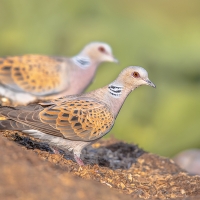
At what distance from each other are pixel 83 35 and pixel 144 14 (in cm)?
405

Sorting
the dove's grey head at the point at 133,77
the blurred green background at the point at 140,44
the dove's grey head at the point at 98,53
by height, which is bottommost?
the blurred green background at the point at 140,44

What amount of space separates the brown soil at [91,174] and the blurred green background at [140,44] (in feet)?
13.8

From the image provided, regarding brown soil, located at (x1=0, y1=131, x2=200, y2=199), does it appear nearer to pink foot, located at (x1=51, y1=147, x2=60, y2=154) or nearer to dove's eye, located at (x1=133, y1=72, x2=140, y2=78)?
pink foot, located at (x1=51, y1=147, x2=60, y2=154)

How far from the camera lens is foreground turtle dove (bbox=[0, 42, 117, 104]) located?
33.2ft

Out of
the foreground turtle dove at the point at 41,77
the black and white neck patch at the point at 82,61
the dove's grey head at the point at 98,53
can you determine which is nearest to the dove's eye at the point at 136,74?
the foreground turtle dove at the point at 41,77

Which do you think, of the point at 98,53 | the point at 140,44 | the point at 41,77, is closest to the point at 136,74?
the point at 41,77

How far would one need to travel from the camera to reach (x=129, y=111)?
1277 centimetres

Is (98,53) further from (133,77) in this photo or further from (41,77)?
(133,77)

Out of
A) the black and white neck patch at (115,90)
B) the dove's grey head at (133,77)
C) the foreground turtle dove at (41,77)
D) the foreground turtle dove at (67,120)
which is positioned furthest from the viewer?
the foreground turtle dove at (41,77)

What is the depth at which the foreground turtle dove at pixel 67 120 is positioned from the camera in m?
6.15

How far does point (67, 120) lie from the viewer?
252 inches

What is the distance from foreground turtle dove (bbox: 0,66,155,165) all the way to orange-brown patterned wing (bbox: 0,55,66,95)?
11.2ft

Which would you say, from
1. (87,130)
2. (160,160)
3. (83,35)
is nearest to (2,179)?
(87,130)

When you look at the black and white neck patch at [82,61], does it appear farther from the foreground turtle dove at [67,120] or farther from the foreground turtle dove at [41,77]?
the foreground turtle dove at [67,120]
